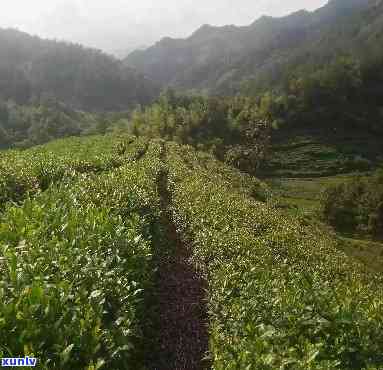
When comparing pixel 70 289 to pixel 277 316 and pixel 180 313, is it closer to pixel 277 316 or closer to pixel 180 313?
pixel 277 316

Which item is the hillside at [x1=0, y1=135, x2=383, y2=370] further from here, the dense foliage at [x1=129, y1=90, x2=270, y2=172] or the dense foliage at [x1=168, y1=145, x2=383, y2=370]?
the dense foliage at [x1=129, y1=90, x2=270, y2=172]

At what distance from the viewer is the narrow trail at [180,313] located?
11.4 meters

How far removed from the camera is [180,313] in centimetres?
1380

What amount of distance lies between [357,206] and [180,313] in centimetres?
5867

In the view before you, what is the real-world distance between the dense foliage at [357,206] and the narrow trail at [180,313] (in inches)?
1934

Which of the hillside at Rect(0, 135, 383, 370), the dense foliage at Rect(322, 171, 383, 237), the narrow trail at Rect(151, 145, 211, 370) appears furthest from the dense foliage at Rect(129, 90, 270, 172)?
the hillside at Rect(0, 135, 383, 370)

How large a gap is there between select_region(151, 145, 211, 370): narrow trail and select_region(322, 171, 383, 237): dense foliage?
161 ft

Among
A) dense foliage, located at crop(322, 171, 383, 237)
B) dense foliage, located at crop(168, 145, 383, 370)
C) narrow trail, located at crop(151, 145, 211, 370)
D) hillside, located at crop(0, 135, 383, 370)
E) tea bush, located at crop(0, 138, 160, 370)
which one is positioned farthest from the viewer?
dense foliage, located at crop(322, 171, 383, 237)

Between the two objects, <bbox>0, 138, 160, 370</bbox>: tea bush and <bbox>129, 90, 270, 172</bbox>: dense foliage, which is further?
<bbox>129, 90, 270, 172</bbox>: dense foliage

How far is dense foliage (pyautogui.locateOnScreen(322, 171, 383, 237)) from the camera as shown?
62219mm

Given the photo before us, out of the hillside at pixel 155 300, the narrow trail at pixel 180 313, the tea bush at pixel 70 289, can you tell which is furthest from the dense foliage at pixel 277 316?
the tea bush at pixel 70 289

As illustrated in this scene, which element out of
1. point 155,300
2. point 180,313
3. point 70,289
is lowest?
point 180,313

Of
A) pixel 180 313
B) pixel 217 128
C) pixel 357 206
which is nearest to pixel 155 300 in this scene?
pixel 180 313

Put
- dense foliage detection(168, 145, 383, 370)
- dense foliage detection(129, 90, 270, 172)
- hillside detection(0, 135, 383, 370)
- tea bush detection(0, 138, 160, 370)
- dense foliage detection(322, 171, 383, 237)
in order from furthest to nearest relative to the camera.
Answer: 1. dense foliage detection(129, 90, 270, 172)
2. dense foliage detection(322, 171, 383, 237)
3. dense foliage detection(168, 145, 383, 370)
4. hillside detection(0, 135, 383, 370)
5. tea bush detection(0, 138, 160, 370)
